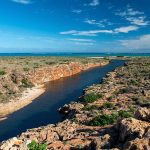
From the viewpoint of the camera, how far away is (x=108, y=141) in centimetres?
2034

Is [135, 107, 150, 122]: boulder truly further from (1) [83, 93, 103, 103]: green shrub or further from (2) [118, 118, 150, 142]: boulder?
(1) [83, 93, 103, 103]: green shrub

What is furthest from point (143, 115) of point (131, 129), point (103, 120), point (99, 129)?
point (103, 120)

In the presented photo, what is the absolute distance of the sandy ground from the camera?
4403 centimetres

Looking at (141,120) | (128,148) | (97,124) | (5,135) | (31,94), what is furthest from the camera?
(31,94)

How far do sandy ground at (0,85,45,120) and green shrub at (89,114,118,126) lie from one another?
Result: 15.6 meters

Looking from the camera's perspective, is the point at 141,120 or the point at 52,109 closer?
the point at 141,120

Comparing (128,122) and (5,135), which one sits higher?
(128,122)

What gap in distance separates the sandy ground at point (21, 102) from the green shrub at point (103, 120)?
51.3ft

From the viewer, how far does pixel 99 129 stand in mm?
27047

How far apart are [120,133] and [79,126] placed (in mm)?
9223

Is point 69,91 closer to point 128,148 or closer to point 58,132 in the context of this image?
point 58,132

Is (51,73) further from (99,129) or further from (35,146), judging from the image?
(35,146)

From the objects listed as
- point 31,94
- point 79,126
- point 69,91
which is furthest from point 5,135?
point 69,91

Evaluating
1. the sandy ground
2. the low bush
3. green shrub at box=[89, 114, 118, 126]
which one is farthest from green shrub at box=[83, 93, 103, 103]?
green shrub at box=[89, 114, 118, 126]
